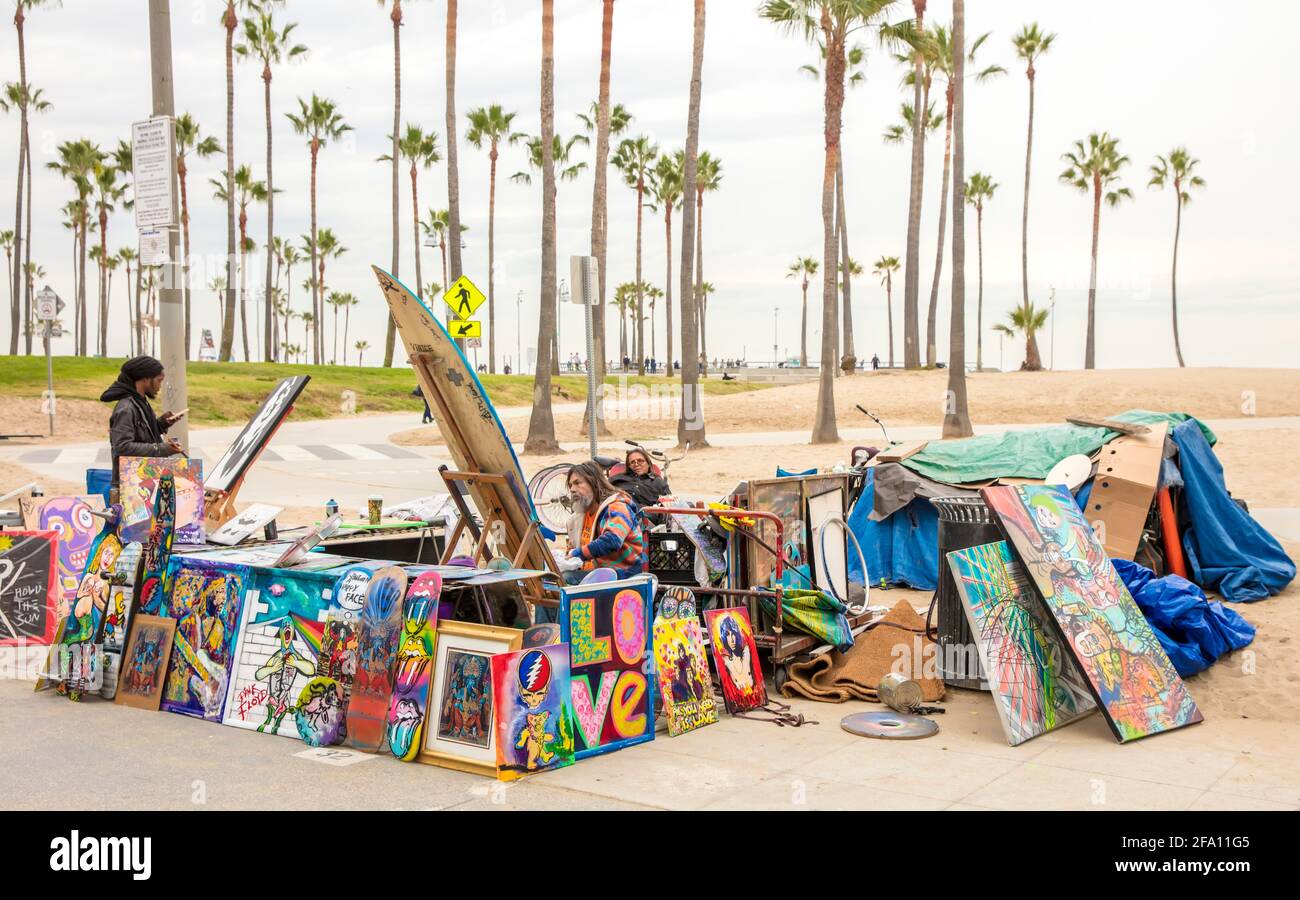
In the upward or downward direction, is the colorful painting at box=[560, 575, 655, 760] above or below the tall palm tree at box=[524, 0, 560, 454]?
below

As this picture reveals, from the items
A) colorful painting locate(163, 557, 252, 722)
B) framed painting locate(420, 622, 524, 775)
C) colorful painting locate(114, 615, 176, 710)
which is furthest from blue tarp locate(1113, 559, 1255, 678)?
colorful painting locate(114, 615, 176, 710)

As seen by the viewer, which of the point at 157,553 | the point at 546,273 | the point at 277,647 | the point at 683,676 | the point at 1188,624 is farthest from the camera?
the point at 546,273

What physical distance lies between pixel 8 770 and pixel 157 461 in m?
2.54

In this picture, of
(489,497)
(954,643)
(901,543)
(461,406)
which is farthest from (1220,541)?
(461,406)

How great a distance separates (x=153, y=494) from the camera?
738 cm

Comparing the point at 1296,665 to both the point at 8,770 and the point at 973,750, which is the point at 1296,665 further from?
the point at 8,770

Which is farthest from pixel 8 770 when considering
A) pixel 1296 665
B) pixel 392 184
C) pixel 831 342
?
pixel 392 184

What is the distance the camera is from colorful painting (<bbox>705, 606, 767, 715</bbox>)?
279 inches

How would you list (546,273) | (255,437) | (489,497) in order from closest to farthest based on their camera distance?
(489,497) < (255,437) < (546,273)

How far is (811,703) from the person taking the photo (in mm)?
7371

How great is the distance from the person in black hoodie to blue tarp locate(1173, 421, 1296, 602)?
26.9ft

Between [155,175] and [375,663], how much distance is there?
6905 millimetres

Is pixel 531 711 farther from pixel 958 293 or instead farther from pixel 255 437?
pixel 958 293

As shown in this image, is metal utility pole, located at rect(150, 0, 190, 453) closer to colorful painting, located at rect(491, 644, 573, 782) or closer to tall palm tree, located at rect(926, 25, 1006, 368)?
colorful painting, located at rect(491, 644, 573, 782)
